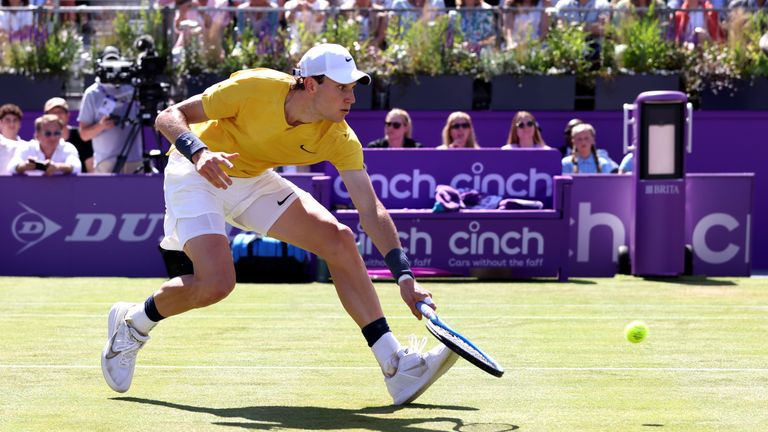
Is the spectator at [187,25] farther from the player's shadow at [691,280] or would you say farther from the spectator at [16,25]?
the player's shadow at [691,280]

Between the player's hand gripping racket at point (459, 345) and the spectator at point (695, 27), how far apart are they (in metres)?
10.3

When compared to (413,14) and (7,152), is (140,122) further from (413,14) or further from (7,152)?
(413,14)

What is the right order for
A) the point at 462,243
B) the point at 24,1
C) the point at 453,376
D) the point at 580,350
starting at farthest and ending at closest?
the point at 24,1
the point at 462,243
the point at 580,350
the point at 453,376

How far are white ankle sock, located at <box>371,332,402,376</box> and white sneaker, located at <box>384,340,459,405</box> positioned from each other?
3 centimetres

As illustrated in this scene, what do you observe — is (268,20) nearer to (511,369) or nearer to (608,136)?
(608,136)

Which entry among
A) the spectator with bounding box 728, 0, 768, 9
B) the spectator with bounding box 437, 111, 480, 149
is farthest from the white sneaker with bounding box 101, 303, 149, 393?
the spectator with bounding box 728, 0, 768, 9

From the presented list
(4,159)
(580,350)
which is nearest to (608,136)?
(4,159)

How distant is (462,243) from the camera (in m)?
13.7

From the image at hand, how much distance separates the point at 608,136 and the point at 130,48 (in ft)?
17.9

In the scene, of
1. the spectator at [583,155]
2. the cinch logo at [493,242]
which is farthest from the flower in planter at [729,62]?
the cinch logo at [493,242]

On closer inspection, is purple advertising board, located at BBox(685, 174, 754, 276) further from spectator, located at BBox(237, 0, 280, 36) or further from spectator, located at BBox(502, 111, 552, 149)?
spectator, located at BBox(237, 0, 280, 36)

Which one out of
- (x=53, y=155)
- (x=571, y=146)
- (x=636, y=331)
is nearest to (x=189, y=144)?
(x=636, y=331)

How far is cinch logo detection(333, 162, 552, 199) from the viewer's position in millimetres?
14000

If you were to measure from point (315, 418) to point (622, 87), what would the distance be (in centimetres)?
1059
